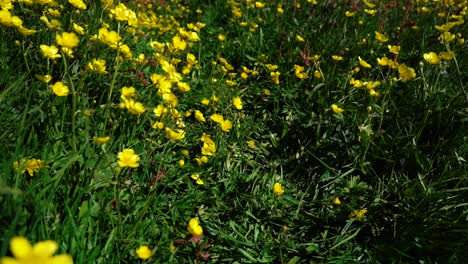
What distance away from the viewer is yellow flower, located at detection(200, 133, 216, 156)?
2.19 meters

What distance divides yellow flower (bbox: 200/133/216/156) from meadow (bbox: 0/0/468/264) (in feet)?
0.04

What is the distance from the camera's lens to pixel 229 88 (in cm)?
305

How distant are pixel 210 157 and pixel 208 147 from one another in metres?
0.12

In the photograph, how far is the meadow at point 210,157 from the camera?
1.55 metres

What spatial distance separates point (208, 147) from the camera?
2.22 metres

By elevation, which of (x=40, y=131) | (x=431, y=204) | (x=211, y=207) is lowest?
(x=211, y=207)

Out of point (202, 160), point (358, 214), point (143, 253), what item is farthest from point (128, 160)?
point (358, 214)

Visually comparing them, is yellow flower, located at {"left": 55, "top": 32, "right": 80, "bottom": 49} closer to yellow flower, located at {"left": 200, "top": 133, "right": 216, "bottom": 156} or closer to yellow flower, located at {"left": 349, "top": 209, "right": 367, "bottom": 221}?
yellow flower, located at {"left": 200, "top": 133, "right": 216, "bottom": 156}

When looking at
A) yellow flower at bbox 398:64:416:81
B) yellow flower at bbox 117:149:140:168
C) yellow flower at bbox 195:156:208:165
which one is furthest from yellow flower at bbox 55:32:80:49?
yellow flower at bbox 398:64:416:81

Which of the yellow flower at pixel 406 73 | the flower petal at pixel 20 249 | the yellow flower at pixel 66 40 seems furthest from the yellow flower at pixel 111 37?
the yellow flower at pixel 406 73

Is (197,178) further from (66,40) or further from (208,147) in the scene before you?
(66,40)

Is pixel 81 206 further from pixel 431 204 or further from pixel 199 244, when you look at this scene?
pixel 431 204

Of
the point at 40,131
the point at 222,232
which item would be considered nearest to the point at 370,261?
the point at 222,232

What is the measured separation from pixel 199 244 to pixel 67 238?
564mm
